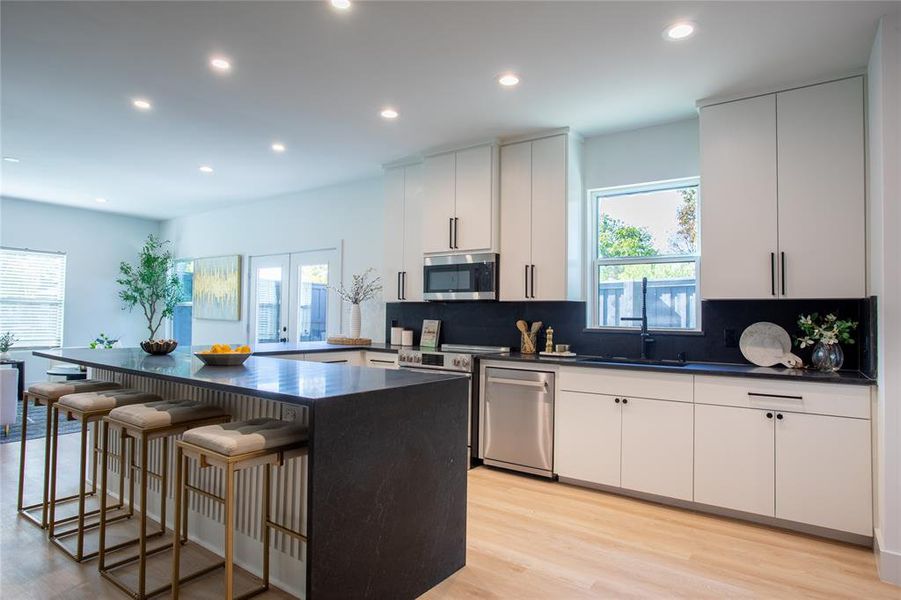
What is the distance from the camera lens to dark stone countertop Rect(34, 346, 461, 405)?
1.94m

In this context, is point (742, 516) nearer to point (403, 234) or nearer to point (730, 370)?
point (730, 370)

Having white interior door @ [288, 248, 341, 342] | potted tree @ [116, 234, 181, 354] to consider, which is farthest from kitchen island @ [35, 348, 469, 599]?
potted tree @ [116, 234, 181, 354]

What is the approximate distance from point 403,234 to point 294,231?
6.87 feet

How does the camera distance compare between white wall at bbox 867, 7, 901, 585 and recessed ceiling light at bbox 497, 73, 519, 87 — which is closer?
white wall at bbox 867, 7, 901, 585

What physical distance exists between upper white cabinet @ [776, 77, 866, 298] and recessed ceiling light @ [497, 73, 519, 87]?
1.65 meters

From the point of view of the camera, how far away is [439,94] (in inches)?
135

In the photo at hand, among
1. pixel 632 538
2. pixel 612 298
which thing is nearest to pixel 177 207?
pixel 612 298

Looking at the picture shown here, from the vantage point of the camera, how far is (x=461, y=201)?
4473 mm

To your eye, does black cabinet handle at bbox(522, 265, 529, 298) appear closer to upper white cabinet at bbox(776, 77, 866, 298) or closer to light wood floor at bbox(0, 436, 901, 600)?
light wood floor at bbox(0, 436, 901, 600)

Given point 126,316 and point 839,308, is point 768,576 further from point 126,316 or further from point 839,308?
point 126,316

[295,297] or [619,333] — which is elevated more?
[295,297]

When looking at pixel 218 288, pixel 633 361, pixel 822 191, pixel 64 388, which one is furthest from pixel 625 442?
pixel 218 288

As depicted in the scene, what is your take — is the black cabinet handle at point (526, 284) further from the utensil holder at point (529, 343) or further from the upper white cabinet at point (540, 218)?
the utensil holder at point (529, 343)

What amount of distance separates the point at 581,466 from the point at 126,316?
7459 mm
